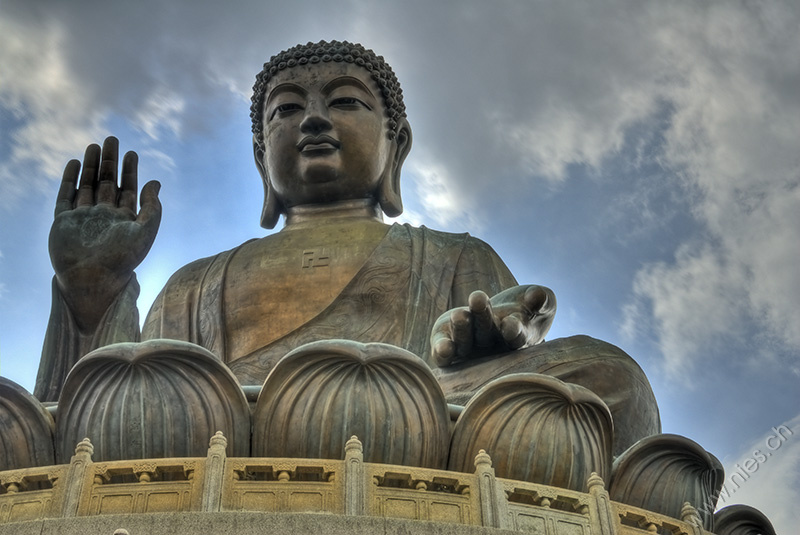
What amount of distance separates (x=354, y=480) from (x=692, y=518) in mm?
1696

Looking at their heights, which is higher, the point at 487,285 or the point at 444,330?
the point at 487,285

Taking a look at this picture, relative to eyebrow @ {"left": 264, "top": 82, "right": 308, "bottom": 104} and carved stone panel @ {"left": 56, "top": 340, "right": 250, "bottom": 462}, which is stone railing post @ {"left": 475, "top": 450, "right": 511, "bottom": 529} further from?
eyebrow @ {"left": 264, "top": 82, "right": 308, "bottom": 104}

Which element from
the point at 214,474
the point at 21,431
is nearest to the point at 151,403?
the point at 21,431

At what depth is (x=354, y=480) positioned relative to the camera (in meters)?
6.04

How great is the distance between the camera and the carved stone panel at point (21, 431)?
21.8 ft

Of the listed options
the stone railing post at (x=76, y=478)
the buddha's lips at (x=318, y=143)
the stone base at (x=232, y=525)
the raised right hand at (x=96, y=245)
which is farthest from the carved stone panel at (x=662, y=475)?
the buddha's lips at (x=318, y=143)

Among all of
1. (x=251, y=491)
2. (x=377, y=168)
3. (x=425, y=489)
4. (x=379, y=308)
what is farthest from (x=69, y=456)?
(x=377, y=168)

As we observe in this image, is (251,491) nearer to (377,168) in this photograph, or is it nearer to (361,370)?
(361,370)

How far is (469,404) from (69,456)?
76.9 inches

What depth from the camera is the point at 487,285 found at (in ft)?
31.1

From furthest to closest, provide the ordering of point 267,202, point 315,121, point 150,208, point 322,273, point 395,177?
point 395,177
point 267,202
point 315,121
point 322,273
point 150,208

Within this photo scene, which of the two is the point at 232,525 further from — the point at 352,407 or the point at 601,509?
the point at 601,509

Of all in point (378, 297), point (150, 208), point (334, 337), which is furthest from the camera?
point (378, 297)

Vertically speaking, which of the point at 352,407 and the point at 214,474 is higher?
the point at 352,407
